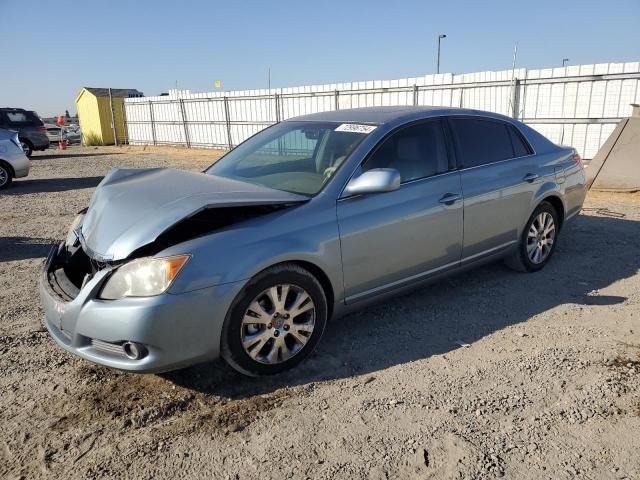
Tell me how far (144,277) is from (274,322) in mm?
823

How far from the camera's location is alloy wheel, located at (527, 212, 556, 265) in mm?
4902

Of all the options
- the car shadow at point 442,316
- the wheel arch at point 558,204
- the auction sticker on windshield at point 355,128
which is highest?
the auction sticker on windshield at point 355,128

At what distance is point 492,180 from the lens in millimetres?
4352

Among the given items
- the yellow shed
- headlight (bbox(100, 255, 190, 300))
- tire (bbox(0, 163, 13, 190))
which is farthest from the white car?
the yellow shed

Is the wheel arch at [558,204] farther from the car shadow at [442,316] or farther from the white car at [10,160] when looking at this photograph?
the white car at [10,160]

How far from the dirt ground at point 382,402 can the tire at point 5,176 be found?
29.1 feet

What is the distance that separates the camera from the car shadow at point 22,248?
6062 millimetres

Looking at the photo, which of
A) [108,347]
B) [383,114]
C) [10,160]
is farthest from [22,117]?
[108,347]

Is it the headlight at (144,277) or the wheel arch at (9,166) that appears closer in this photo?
the headlight at (144,277)

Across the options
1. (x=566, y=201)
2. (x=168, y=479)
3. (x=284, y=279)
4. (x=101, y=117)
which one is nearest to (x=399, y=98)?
(x=566, y=201)

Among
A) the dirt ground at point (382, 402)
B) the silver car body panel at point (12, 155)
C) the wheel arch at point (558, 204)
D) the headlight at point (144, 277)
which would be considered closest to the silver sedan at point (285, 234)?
the headlight at point (144, 277)

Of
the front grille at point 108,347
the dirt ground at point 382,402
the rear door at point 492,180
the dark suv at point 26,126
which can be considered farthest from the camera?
the dark suv at point 26,126

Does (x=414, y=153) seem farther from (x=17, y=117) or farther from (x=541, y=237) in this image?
(x=17, y=117)

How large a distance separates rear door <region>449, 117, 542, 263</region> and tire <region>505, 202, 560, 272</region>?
0.60ft
